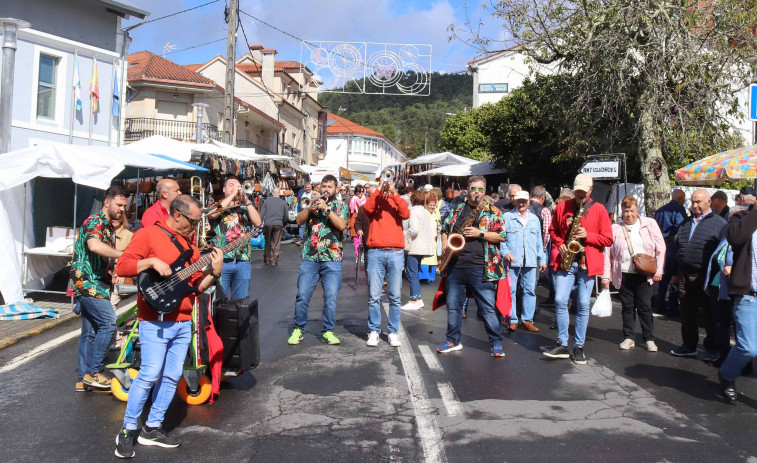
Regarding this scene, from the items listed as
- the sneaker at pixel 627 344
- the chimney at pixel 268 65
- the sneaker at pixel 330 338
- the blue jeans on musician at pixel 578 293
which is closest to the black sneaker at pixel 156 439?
the sneaker at pixel 330 338

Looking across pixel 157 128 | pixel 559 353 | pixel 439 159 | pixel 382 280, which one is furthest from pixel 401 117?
pixel 559 353

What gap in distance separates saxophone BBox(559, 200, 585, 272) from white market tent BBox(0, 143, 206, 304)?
261 inches

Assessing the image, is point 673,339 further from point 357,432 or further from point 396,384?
point 357,432

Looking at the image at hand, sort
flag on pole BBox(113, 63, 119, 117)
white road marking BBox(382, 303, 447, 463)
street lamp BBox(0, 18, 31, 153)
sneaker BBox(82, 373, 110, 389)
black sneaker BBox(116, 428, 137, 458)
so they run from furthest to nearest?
flag on pole BBox(113, 63, 119, 117) → street lamp BBox(0, 18, 31, 153) → sneaker BBox(82, 373, 110, 389) → white road marking BBox(382, 303, 447, 463) → black sneaker BBox(116, 428, 137, 458)

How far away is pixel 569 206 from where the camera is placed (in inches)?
292

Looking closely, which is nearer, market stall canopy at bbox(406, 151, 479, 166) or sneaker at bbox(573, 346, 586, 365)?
sneaker at bbox(573, 346, 586, 365)

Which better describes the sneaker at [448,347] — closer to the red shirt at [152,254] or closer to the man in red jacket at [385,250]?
the man in red jacket at [385,250]

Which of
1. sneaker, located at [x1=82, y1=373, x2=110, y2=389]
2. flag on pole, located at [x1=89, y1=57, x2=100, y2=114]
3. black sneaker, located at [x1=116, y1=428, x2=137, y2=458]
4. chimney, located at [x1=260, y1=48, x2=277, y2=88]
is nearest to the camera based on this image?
black sneaker, located at [x1=116, y1=428, x2=137, y2=458]

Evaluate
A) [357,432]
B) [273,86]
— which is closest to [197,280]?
[357,432]

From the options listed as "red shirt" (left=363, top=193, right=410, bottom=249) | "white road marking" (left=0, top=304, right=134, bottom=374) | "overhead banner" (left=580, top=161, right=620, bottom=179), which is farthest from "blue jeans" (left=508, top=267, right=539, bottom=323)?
"overhead banner" (left=580, top=161, right=620, bottom=179)

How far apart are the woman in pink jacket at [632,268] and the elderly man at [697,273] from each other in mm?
327

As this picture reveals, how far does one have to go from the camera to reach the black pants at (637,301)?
26.2 ft

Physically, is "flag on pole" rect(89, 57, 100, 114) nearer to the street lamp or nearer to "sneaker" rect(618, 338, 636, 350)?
the street lamp

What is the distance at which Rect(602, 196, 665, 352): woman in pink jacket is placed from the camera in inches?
Result: 313
